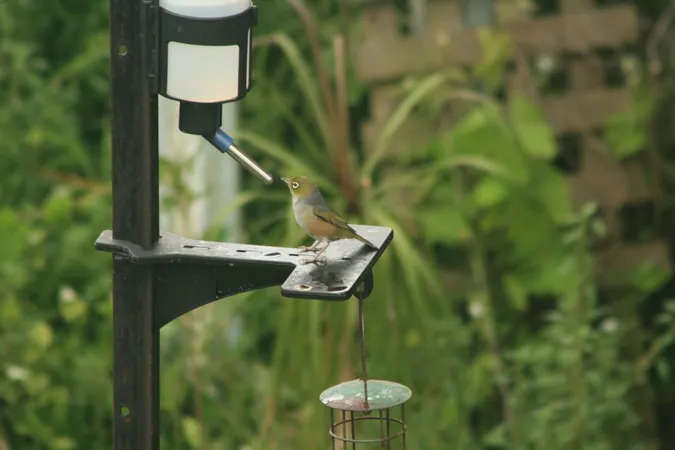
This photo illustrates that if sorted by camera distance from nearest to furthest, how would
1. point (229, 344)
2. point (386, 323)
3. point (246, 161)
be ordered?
point (246, 161) < point (386, 323) < point (229, 344)

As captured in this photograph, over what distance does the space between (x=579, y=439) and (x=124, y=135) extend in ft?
6.75

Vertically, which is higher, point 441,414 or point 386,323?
point 386,323

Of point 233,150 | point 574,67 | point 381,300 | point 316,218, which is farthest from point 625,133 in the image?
point 233,150

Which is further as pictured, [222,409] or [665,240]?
[665,240]

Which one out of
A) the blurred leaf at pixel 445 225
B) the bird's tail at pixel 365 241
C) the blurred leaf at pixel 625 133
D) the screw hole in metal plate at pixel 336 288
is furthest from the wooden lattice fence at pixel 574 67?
the screw hole in metal plate at pixel 336 288

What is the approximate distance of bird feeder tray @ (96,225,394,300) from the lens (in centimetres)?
182

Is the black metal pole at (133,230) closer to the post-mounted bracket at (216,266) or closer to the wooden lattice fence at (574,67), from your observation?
the post-mounted bracket at (216,266)

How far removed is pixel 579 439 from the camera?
358cm

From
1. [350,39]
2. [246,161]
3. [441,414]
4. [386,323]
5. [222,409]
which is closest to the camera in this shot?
[246,161]

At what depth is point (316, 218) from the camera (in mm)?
2090

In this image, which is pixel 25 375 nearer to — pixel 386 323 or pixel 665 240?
pixel 386 323

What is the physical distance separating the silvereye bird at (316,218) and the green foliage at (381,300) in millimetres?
1035

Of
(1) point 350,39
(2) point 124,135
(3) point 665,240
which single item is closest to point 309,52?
(1) point 350,39

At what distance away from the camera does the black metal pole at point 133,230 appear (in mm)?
1868
